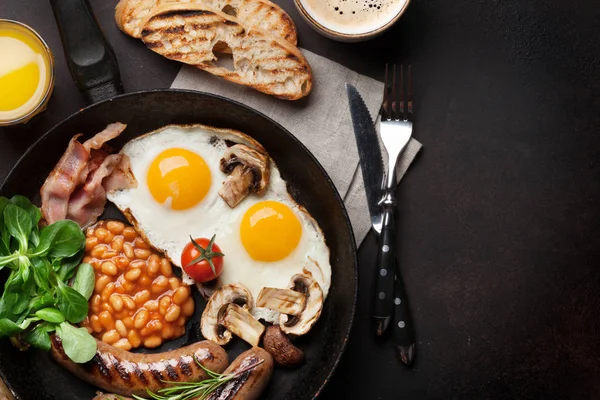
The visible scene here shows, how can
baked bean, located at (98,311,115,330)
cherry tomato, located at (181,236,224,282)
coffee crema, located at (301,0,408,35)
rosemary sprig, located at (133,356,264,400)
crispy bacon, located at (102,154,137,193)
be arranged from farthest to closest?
1. coffee crema, located at (301,0,408,35)
2. crispy bacon, located at (102,154,137,193)
3. baked bean, located at (98,311,115,330)
4. cherry tomato, located at (181,236,224,282)
5. rosemary sprig, located at (133,356,264,400)

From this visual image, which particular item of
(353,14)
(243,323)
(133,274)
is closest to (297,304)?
(243,323)

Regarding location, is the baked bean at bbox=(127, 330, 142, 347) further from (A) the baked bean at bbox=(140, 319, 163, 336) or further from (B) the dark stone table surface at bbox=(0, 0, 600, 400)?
(B) the dark stone table surface at bbox=(0, 0, 600, 400)

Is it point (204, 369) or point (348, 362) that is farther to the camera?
point (348, 362)

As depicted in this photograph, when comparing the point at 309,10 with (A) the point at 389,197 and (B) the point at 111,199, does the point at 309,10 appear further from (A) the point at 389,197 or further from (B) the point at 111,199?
(B) the point at 111,199

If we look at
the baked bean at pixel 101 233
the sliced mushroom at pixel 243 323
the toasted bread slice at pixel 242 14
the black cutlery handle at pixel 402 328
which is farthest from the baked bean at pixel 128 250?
the black cutlery handle at pixel 402 328

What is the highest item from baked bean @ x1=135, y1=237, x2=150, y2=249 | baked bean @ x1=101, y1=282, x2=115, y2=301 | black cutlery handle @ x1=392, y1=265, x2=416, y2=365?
baked bean @ x1=135, y1=237, x2=150, y2=249

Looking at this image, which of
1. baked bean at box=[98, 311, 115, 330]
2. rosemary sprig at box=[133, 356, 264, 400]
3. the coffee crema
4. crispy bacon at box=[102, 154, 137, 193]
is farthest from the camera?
the coffee crema

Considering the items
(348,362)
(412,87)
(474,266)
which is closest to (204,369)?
(348,362)

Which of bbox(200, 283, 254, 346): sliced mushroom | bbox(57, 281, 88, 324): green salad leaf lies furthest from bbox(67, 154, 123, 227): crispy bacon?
bbox(200, 283, 254, 346): sliced mushroom
